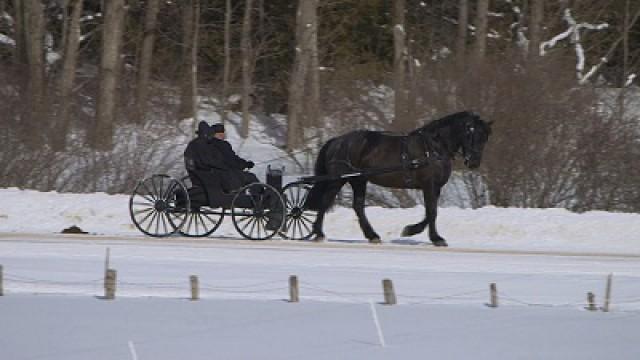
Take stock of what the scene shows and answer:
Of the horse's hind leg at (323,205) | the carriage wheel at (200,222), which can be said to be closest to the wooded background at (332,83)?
the carriage wheel at (200,222)

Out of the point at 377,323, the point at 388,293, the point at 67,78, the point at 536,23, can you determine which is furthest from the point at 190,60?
the point at 377,323

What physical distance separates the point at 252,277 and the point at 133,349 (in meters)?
4.45

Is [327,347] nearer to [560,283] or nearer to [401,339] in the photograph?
[401,339]

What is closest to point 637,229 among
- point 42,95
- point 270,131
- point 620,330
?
point 620,330

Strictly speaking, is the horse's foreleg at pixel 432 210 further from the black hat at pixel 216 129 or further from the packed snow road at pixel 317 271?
the black hat at pixel 216 129

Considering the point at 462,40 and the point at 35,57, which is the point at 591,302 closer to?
the point at 462,40

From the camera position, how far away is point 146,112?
30141 millimetres

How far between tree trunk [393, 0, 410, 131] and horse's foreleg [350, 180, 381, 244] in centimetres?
688

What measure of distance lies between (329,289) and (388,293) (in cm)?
138

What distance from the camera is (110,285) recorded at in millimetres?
14492

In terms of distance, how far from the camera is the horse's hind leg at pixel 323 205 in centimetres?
1903

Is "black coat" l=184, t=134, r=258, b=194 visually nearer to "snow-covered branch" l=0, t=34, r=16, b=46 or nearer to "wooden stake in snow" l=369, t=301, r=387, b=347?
"wooden stake in snow" l=369, t=301, r=387, b=347

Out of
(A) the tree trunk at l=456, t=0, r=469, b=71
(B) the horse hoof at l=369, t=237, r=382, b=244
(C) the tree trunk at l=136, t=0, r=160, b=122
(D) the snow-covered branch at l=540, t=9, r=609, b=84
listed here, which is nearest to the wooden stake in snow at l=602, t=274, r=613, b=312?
(B) the horse hoof at l=369, t=237, r=382, b=244

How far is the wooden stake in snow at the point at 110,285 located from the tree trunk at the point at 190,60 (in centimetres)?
1948
